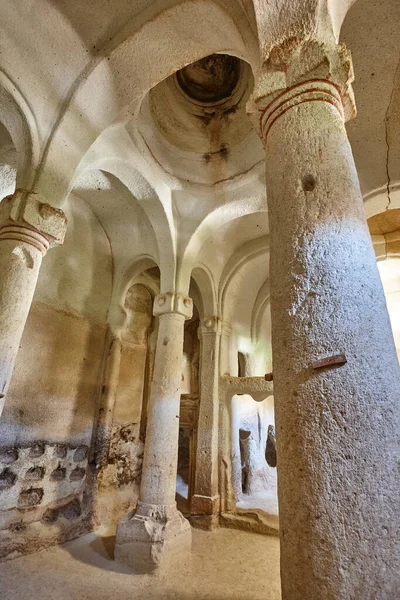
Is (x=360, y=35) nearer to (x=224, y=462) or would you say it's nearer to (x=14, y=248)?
(x=14, y=248)

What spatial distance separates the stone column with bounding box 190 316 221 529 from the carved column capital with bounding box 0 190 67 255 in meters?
4.66

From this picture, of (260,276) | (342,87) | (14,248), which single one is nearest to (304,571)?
(342,87)

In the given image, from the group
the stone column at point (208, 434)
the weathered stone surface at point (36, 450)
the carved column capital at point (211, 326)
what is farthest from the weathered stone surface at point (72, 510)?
the carved column capital at point (211, 326)

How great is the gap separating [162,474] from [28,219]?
394 centimetres

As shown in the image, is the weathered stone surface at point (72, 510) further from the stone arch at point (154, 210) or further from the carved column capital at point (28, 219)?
the carved column capital at point (28, 219)

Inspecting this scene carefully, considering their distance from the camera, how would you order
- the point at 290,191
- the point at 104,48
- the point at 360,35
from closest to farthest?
the point at 290,191
the point at 104,48
the point at 360,35

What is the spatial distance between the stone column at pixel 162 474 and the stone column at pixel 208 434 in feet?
4.60

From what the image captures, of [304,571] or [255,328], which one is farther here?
[255,328]

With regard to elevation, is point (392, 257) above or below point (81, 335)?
above

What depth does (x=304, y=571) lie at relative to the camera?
3.99 ft

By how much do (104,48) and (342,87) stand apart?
2.81 m

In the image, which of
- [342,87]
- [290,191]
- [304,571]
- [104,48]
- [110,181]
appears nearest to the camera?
[304,571]

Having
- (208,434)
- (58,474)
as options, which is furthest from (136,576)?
(208,434)

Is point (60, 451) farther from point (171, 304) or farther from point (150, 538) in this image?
point (171, 304)
